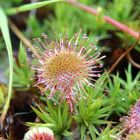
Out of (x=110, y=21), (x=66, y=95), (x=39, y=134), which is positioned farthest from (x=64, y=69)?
(x=110, y=21)

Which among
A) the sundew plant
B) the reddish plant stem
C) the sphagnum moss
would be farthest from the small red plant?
the reddish plant stem

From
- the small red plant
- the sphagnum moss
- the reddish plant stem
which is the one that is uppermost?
the reddish plant stem

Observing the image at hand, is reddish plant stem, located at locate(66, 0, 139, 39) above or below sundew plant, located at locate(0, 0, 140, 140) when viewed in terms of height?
above

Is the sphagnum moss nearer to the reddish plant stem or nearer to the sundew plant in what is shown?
the sundew plant

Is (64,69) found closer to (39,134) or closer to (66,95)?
(66,95)

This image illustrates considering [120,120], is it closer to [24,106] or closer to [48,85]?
[48,85]

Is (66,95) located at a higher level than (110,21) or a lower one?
lower

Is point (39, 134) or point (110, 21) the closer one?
point (39, 134)

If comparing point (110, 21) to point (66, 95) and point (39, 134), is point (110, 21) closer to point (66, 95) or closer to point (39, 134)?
point (66, 95)

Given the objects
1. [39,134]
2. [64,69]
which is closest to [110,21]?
[64,69]

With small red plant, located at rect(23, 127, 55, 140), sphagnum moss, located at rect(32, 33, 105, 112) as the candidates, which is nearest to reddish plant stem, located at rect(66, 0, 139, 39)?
sphagnum moss, located at rect(32, 33, 105, 112)

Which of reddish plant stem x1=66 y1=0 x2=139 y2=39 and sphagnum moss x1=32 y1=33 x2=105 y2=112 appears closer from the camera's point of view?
sphagnum moss x1=32 y1=33 x2=105 y2=112
